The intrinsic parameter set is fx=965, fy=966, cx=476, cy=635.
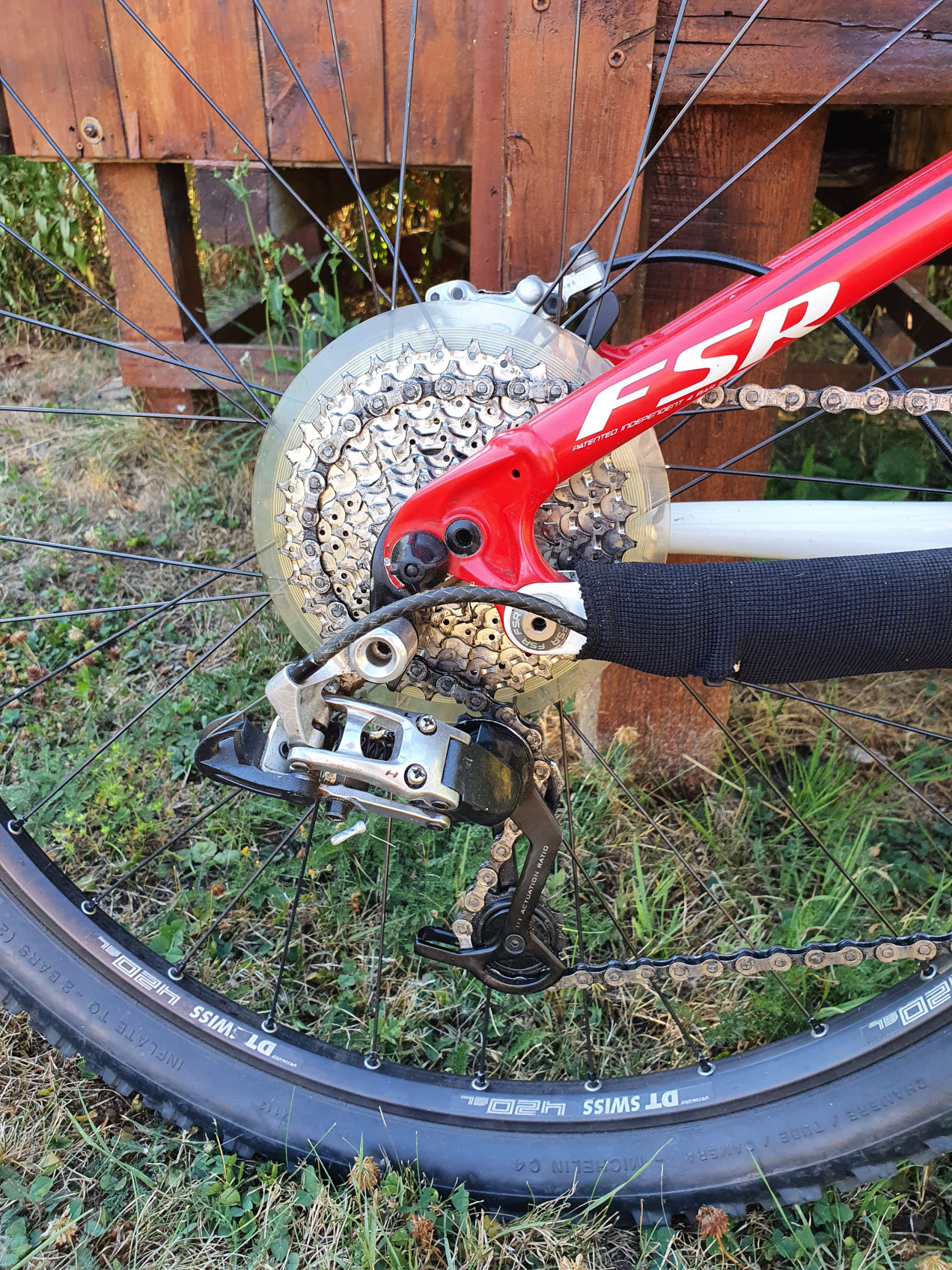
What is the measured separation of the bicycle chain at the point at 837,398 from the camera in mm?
1196

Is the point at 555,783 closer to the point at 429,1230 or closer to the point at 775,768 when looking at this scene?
the point at 429,1230

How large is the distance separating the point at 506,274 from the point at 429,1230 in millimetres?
1392

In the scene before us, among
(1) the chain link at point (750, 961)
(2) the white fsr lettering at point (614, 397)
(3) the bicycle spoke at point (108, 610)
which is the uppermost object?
(2) the white fsr lettering at point (614, 397)

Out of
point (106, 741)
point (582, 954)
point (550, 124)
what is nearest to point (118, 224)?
point (550, 124)

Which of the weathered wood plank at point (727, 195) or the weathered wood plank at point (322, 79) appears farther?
the weathered wood plank at point (322, 79)

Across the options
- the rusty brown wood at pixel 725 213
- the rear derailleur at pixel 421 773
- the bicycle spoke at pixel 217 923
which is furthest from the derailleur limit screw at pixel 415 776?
the rusty brown wood at pixel 725 213

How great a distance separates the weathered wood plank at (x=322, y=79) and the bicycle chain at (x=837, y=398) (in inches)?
41.7

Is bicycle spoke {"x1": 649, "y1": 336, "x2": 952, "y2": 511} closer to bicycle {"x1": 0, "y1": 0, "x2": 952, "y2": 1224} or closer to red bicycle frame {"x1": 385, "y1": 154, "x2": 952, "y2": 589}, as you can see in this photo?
bicycle {"x1": 0, "y1": 0, "x2": 952, "y2": 1224}

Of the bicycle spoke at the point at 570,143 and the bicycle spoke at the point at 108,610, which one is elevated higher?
the bicycle spoke at the point at 570,143

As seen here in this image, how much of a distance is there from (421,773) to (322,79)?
1489mm

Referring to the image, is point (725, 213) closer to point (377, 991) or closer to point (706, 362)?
point (706, 362)

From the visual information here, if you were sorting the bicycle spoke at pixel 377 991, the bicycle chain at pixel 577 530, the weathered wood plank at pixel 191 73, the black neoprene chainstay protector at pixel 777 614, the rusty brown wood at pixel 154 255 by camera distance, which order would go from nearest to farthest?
the black neoprene chainstay protector at pixel 777 614, the bicycle chain at pixel 577 530, the bicycle spoke at pixel 377 991, the weathered wood plank at pixel 191 73, the rusty brown wood at pixel 154 255

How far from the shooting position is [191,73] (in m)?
1.91

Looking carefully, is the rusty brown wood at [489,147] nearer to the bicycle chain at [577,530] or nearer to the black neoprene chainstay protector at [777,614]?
the bicycle chain at [577,530]
